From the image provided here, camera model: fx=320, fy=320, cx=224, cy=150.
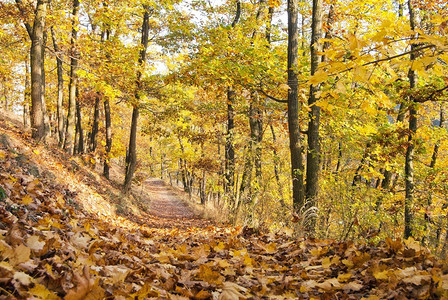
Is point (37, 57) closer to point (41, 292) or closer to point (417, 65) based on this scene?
point (41, 292)

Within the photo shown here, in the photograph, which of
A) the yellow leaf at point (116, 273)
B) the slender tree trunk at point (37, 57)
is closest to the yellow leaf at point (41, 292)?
the yellow leaf at point (116, 273)

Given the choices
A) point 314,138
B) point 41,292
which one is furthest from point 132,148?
point 41,292

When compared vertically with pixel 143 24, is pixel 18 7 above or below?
below

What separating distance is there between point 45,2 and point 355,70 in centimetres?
959

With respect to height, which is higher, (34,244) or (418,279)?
(34,244)

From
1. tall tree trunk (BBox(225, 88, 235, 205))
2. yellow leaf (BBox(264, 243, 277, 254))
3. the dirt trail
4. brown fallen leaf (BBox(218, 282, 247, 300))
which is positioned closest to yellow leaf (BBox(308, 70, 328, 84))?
brown fallen leaf (BBox(218, 282, 247, 300))

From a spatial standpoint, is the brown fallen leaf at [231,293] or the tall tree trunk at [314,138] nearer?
the brown fallen leaf at [231,293]

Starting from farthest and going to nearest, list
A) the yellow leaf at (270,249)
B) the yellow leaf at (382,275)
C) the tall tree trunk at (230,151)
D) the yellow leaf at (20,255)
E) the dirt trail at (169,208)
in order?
the dirt trail at (169,208) < the tall tree trunk at (230,151) < the yellow leaf at (270,249) < the yellow leaf at (382,275) < the yellow leaf at (20,255)

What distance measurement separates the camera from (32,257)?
2.27 meters

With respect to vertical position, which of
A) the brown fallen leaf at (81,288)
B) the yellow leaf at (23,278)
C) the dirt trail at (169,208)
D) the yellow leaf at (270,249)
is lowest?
the dirt trail at (169,208)

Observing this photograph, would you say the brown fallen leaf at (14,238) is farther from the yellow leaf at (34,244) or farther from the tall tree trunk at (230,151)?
the tall tree trunk at (230,151)

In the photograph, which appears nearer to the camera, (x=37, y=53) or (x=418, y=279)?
(x=418, y=279)

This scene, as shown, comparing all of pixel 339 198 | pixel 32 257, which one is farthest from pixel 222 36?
pixel 32 257

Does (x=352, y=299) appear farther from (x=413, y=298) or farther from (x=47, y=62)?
(x=47, y=62)
